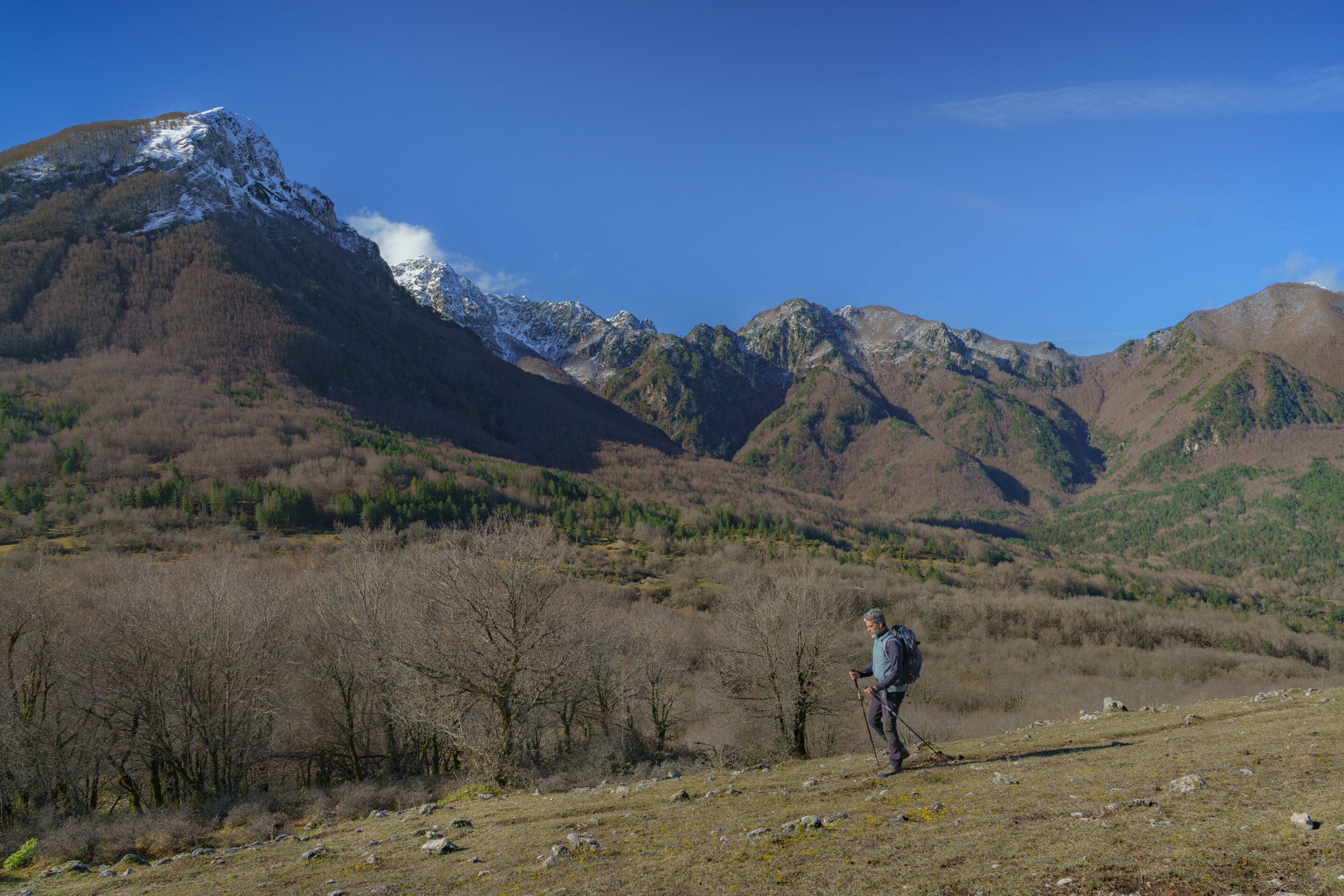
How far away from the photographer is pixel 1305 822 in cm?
598

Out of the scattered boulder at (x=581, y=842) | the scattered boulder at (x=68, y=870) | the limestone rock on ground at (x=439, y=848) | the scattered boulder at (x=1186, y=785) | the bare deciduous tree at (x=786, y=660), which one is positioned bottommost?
the bare deciduous tree at (x=786, y=660)

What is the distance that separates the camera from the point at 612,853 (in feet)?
28.6

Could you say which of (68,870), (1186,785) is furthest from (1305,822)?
(68,870)

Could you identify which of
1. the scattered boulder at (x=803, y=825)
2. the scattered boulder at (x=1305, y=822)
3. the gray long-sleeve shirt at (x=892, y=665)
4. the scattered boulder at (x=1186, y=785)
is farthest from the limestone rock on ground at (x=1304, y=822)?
the gray long-sleeve shirt at (x=892, y=665)

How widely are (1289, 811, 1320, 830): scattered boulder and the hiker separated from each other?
5560 millimetres

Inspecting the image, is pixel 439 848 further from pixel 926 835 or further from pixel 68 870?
pixel 68 870

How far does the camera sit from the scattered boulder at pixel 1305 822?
5961mm

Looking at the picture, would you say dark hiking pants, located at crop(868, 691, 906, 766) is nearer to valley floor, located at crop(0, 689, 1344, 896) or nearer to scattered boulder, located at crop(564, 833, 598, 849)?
valley floor, located at crop(0, 689, 1344, 896)

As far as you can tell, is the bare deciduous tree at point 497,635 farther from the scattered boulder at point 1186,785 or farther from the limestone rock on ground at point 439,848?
the scattered boulder at point 1186,785

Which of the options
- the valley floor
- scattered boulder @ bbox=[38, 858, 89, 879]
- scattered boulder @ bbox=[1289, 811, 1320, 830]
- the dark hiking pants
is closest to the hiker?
the dark hiking pants

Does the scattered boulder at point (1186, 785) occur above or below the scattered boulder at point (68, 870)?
above

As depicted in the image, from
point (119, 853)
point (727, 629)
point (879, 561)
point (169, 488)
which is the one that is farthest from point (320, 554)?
point (879, 561)

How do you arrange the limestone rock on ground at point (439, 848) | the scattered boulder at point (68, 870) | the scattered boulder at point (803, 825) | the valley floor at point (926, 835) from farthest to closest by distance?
the scattered boulder at point (68, 870), the limestone rock on ground at point (439, 848), the scattered boulder at point (803, 825), the valley floor at point (926, 835)

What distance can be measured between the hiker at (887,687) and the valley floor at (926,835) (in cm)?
62
